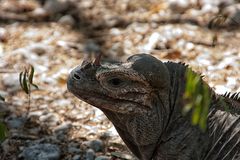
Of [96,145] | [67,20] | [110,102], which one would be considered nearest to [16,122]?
[96,145]

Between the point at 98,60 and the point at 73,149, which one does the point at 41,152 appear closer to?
the point at 73,149

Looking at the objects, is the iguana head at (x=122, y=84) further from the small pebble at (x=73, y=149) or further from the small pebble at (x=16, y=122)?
the small pebble at (x=16, y=122)

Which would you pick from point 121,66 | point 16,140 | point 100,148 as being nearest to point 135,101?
point 121,66

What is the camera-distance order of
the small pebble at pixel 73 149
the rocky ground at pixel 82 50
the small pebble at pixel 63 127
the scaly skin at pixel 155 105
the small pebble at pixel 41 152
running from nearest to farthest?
the scaly skin at pixel 155 105, the small pebble at pixel 41 152, the small pebble at pixel 73 149, the rocky ground at pixel 82 50, the small pebble at pixel 63 127

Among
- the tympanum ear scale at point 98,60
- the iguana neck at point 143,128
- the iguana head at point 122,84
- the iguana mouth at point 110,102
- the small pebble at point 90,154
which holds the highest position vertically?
the tympanum ear scale at point 98,60

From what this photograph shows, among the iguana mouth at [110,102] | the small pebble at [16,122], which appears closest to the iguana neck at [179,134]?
the iguana mouth at [110,102]

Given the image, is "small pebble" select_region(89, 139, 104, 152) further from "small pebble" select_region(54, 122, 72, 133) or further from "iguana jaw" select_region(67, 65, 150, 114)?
"iguana jaw" select_region(67, 65, 150, 114)

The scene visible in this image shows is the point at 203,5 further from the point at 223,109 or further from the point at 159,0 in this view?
the point at 223,109
